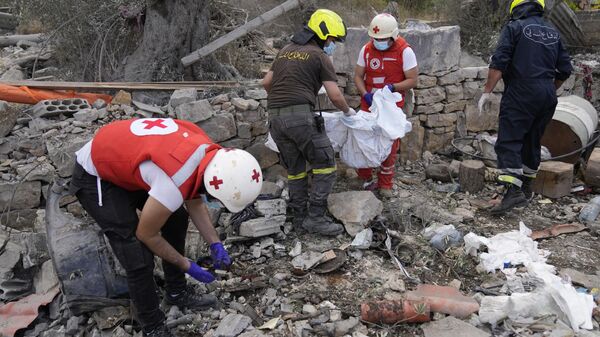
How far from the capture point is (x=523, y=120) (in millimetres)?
4688

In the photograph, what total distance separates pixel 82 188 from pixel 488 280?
2.86 meters

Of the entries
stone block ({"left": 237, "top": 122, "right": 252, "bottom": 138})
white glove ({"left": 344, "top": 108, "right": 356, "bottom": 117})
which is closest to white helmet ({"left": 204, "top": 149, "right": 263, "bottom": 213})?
white glove ({"left": 344, "top": 108, "right": 356, "bottom": 117})

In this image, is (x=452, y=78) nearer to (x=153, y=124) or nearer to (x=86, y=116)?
(x=86, y=116)

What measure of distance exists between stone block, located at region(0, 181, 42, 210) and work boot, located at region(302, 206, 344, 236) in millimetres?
2338

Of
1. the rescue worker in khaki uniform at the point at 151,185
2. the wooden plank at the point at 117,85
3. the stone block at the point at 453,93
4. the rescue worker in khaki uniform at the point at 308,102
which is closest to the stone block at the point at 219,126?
the wooden plank at the point at 117,85

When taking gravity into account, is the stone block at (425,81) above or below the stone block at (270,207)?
above

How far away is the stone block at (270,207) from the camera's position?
4.37 meters

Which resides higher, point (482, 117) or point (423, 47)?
point (423, 47)

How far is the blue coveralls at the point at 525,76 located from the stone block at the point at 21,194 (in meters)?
4.24

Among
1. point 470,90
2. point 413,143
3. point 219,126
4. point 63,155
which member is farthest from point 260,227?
point 470,90

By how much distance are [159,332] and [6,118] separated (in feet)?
9.03

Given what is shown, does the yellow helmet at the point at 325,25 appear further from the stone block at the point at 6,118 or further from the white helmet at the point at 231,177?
the stone block at the point at 6,118

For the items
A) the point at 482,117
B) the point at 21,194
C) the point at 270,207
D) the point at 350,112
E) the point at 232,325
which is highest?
the point at 350,112

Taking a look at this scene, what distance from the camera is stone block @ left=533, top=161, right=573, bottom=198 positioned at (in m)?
5.25
